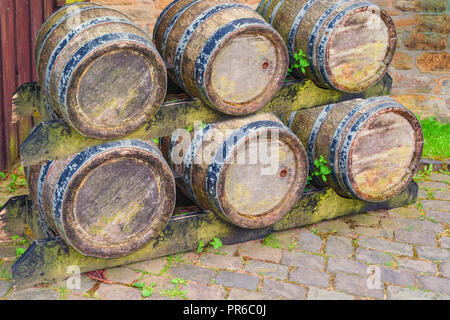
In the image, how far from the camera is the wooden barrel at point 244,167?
Result: 415 cm

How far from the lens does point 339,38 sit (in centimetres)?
441

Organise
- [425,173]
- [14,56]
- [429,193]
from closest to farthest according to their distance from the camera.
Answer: [429,193] < [14,56] < [425,173]

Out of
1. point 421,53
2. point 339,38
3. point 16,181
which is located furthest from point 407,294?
point 421,53

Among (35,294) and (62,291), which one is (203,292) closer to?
(62,291)

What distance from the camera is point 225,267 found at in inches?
168

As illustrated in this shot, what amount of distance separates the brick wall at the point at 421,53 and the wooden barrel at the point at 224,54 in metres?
2.24

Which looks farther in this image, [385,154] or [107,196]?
[385,154]

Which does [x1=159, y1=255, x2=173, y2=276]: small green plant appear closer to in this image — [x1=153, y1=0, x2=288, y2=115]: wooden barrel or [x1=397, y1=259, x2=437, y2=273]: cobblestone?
[x1=153, y1=0, x2=288, y2=115]: wooden barrel

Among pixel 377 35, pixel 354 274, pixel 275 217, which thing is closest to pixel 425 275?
pixel 354 274

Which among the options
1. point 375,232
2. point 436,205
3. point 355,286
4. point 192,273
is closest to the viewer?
point 355,286

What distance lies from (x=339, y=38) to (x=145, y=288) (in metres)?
2.07

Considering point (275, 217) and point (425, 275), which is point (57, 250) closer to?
point (275, 217)

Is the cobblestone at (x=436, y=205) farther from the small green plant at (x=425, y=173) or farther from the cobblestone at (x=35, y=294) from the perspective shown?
the cobblestone at (x=35, y=294)
